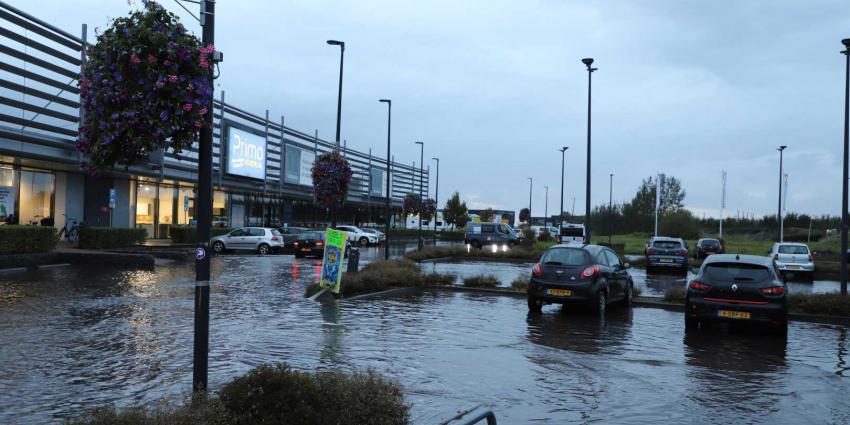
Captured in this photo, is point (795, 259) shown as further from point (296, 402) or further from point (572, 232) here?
point (296, 402)

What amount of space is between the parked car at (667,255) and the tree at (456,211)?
65.6 m

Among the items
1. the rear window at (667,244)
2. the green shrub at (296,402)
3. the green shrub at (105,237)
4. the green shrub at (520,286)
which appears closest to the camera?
the green shrub at (296,402)

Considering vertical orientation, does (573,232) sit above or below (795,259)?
above

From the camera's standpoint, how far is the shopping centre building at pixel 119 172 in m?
29.4

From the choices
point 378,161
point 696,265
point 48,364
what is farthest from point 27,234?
point 378,161

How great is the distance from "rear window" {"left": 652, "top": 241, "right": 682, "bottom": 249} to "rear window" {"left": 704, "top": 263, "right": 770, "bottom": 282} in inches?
669

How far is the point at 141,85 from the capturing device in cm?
557

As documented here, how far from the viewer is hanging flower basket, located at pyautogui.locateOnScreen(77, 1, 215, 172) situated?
5.54 metres

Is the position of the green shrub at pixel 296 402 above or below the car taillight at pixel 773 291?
below

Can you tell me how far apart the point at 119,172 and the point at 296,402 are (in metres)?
33.2

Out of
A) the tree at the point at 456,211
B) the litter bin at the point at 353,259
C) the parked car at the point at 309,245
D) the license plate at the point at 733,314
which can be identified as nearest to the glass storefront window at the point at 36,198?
the parked car at the point at 309,245

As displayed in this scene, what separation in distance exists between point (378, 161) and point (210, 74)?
8046cm

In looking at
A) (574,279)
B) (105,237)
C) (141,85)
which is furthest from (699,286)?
(105,237)

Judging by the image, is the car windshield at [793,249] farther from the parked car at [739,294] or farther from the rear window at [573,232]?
the parked car at [739,294]
